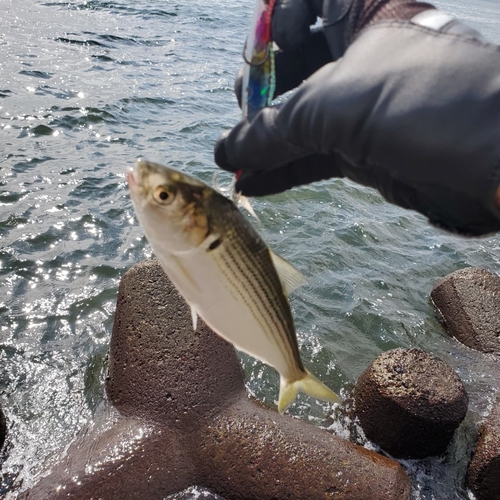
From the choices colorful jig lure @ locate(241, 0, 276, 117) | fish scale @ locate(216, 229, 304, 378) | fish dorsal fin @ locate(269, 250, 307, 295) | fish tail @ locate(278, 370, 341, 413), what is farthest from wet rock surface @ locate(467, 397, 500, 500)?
colorful jig lure @ locate(241, 0, 276, 117)

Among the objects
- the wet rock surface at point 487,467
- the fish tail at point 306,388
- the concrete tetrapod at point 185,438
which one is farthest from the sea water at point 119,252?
the fish tail at point 306,388

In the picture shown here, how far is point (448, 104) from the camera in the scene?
2.13m

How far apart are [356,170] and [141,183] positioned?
1.13 meters

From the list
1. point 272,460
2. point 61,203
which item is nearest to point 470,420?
point 272,460

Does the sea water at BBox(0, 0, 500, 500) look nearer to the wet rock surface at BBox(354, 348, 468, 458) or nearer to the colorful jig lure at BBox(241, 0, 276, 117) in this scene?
the wet rock surface at BBox(354, 348, 468, 458)

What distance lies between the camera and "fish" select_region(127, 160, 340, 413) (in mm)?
2209

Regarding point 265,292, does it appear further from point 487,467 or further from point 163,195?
point 487,467

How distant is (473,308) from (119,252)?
17.0 feet

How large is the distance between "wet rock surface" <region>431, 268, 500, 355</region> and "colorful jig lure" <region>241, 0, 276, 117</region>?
203 inches

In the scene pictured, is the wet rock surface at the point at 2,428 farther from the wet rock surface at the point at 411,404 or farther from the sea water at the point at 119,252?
the wet rock surface at the point at 411,404

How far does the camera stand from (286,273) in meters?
2.63

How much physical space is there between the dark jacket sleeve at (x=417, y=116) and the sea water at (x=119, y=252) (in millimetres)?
3361

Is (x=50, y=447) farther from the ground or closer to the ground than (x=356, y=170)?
closer to the ground

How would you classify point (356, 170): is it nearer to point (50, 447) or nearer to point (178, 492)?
point (178, 492)
